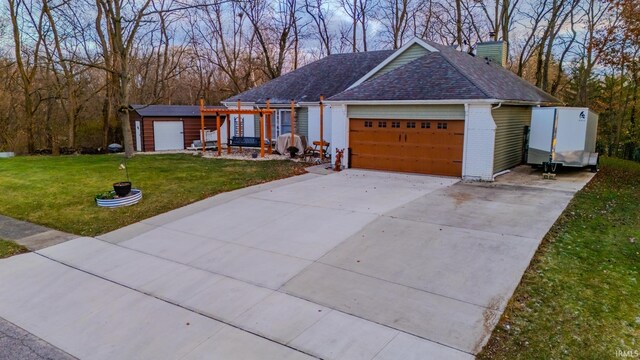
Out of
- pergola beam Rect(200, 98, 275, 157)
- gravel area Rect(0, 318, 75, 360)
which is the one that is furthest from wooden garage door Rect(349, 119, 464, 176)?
gravel area Rect(0, 318, 75, 360)

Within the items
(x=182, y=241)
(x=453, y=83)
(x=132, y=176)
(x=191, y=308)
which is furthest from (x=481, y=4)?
(x=191, y=308)

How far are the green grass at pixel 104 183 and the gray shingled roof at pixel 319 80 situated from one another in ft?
15.8

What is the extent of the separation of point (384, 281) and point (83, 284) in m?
4.52

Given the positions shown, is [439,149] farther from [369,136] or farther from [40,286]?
[40,286]

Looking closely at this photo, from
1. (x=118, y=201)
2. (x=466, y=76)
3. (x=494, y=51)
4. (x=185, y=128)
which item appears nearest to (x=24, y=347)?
(x=118, y=201)

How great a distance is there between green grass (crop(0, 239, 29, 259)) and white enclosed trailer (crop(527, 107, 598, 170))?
14.4m

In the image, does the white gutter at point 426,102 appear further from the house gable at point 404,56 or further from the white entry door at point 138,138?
the white entry door at point 138,138

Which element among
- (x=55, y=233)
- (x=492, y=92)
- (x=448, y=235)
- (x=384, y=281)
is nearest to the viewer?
(x=384, y=281)

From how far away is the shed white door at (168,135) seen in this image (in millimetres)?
22781

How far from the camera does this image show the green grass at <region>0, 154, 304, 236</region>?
980 cm

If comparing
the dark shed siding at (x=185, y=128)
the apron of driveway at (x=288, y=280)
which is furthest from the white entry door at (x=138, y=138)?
the apron of driveway at (x=288, y=280)

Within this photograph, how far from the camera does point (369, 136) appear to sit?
1477 cm

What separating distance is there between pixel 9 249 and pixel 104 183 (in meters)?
5.44

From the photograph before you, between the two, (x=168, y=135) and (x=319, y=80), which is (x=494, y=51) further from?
(x=168, y=135)
